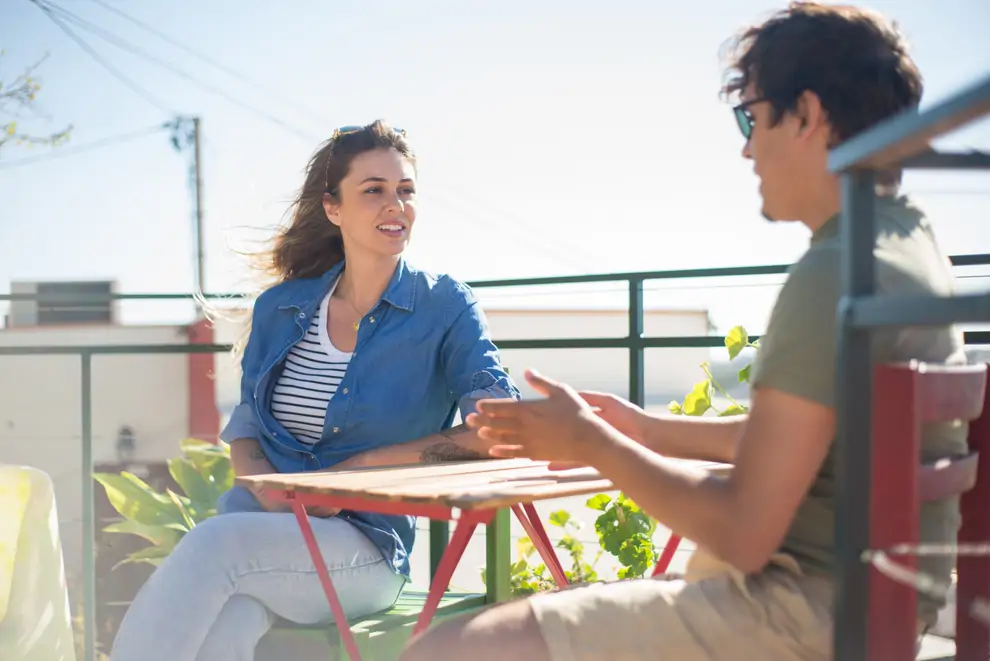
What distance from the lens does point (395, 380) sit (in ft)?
8.28

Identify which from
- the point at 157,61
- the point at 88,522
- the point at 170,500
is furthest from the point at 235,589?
the point at 157,61

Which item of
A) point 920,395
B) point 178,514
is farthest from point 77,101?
point 920,395

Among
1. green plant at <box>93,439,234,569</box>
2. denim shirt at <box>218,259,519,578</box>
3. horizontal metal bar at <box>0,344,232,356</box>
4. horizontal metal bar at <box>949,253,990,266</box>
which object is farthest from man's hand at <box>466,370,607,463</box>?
green plant at <box>93,439,234,569</box>

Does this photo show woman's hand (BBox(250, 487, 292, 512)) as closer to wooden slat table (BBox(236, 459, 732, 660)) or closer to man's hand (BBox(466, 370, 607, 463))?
wooden slat table (BBox(236, 459, 732, 660))

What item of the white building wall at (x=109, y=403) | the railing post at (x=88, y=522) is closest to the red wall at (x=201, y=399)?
the white building wall at (x=109, y=403)

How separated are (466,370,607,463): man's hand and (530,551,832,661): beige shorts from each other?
0.67 ft

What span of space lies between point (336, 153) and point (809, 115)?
1.76 metres

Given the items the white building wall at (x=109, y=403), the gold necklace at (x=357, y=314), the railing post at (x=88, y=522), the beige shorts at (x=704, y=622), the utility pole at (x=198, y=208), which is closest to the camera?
the beige shorts at (x=704, y=622)

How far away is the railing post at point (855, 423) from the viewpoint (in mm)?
969

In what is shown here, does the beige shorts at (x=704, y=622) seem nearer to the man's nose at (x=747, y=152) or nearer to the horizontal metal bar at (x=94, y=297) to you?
the man's nose at (x=747, y=152)

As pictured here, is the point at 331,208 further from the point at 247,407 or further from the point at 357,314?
the point at 247,407

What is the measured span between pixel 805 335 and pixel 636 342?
204 centimetres

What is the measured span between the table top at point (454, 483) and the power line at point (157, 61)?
46.4ft

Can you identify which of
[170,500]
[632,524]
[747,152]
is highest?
[747,152]
